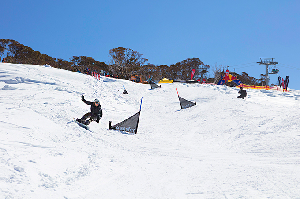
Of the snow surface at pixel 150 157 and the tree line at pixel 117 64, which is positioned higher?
the tree line at pixel 117 64

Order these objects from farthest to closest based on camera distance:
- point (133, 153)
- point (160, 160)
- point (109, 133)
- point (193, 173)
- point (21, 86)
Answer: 1. point (21, 86)
2. point (109, 133)
3. point (133, 153)
4. point (160, 160)
5. point (193, 173)

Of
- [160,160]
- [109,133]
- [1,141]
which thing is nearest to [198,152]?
[160,160]

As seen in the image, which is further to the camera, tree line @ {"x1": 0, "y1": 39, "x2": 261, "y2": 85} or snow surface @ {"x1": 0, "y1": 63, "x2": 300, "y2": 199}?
tree line @ {"x1": 0, "y1": 39, "x2": 261, "y2": 85}

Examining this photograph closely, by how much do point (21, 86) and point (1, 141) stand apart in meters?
10.9

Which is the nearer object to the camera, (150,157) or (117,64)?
(150,157)

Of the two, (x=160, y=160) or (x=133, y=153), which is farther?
(x=133, y=153)

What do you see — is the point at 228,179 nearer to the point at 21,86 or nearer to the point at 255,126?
the point at 255,126

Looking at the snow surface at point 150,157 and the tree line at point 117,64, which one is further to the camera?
the tree line at point 117,64

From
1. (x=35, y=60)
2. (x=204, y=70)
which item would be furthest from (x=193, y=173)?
(x=204, y=70)

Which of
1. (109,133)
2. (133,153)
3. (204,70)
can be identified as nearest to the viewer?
(133,153)

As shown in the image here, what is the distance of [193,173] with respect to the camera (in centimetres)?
498

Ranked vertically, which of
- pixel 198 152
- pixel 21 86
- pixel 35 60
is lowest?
pixel 198 152

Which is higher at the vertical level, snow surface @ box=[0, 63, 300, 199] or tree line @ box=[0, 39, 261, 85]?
tree line @ box=[0, 39, 261, 85]

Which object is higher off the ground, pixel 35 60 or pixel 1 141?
pixel 35 60
